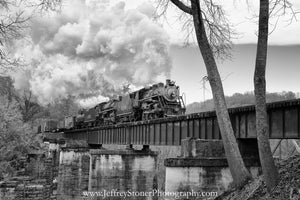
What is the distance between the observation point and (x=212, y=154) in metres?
11.4

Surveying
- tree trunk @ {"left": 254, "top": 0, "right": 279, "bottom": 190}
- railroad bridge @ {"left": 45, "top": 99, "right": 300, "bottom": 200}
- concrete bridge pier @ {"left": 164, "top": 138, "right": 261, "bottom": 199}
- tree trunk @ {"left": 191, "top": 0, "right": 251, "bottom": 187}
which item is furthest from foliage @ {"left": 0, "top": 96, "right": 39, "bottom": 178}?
tree trunk @ {"left": 254, "top": 0, "right": 279, "bottom": 190}

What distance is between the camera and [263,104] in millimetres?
6949

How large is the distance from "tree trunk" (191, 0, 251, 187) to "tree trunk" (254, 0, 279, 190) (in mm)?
1649

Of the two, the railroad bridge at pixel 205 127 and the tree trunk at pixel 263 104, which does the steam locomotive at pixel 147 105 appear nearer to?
the railroad bridge at pixel 205 127

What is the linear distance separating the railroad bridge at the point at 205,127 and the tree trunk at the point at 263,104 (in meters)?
2.93

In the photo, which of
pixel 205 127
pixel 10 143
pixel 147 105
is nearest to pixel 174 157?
pixel 205 127

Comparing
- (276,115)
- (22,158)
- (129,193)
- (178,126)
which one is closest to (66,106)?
(22,158)

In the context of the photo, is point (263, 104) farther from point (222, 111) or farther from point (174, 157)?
point (174, 157)

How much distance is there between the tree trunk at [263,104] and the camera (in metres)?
6.77

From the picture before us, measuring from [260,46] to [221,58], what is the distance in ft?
10.4

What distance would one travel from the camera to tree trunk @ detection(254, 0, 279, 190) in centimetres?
677

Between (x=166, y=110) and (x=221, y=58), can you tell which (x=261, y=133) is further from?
(x=166, y=110)

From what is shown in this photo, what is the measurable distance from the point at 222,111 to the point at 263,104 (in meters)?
1.87

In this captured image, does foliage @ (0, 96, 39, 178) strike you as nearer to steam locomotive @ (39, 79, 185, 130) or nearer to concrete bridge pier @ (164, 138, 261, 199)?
steam locomotive @ (39, 79, 185, 130)
